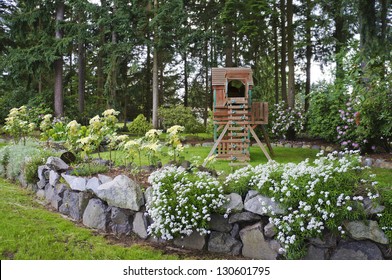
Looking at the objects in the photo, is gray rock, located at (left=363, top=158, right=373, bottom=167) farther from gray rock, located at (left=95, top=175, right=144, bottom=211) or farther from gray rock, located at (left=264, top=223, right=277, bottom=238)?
gray rock, located at (left=95, top=175, right=144, bottom=211)

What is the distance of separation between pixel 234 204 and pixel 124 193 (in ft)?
4.08

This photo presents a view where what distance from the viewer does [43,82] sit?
59.5ft

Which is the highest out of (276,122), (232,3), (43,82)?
(232,3)

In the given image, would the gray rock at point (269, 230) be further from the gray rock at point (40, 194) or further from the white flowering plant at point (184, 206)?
the gray rock at point (40, 194)

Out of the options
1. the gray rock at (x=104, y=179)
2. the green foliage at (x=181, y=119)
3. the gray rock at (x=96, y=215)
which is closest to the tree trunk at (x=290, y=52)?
the green foliage at (x=181, y=119)

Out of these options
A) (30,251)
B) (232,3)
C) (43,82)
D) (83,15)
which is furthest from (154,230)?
(43,82)

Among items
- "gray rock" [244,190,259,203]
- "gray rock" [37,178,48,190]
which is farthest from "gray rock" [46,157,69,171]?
"gray rock" [244,190,259,203]

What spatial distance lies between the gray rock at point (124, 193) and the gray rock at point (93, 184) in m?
0.30

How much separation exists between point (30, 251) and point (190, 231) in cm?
162

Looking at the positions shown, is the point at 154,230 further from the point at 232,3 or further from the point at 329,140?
the point at 232,3

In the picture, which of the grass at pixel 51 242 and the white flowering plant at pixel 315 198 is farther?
the grass at pixel 51 242

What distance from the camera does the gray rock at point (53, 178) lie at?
4970 mm

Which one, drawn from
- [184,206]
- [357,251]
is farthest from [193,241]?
[357,251]

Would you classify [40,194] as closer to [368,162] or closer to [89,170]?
[89,170]
